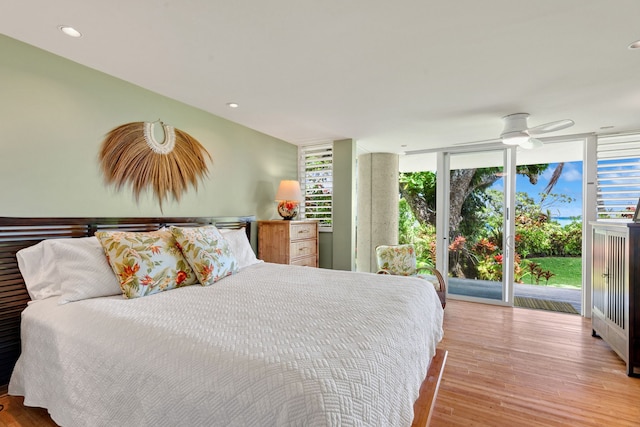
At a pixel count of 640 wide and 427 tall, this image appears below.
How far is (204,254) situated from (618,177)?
497 centimetres

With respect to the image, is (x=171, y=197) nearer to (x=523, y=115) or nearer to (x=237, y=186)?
(x=237, y=186)

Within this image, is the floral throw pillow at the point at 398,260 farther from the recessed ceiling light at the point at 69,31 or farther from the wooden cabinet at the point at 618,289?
the recessed ceiling light at the point at 69,31

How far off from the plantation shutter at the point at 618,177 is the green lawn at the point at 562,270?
2536mm

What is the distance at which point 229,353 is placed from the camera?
3.47 feet

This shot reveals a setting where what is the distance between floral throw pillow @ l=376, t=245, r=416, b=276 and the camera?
3.84 meters

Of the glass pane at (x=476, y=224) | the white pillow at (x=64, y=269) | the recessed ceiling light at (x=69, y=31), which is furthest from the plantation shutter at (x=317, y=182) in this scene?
the recessed ceiling light at (x=69, y=31)

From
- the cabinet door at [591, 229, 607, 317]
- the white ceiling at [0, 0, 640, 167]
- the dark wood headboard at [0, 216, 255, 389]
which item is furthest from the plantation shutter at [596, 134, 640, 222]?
the dark wood headboard at [0, 216, 255, 389]

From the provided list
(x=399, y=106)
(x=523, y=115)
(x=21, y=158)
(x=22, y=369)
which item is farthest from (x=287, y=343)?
(x=523, y=115)

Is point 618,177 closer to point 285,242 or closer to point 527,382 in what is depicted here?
point 527,382

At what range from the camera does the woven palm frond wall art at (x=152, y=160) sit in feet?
7.92

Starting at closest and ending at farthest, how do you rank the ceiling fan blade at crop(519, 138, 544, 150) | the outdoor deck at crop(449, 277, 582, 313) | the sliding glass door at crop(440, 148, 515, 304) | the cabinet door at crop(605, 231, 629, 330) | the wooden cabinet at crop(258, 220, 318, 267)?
the cabinet door at crop(605, 231, 629, 330), the ceiling fan blade at crop(519, 138, 544, 150), the wooden cabinet at crop(258, 220, 318, 267), the sliding glass door at crop(440, 148, 515, 304), the outdoor deck at crop(449, 277, 582, 313)

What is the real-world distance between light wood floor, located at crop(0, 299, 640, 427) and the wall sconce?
231 cm

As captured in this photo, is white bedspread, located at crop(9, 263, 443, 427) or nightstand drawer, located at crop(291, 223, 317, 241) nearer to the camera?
white bedspread, located at crop(9, 263, 443, 427)

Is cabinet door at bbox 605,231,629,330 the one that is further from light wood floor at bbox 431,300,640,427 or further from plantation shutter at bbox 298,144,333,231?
plantation shutter at bbox 298,144,333,231
